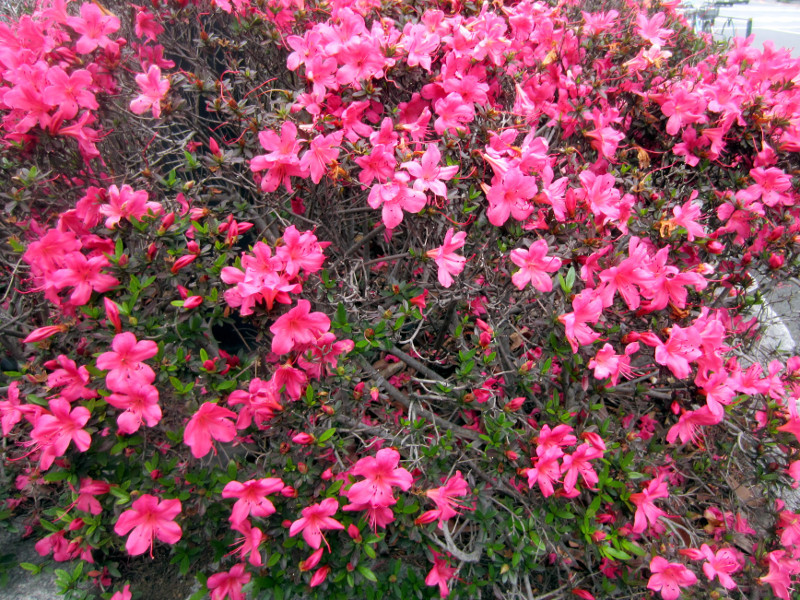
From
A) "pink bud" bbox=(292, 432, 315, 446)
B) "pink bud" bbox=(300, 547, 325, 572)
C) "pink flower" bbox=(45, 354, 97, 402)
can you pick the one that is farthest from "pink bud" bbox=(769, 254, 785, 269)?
"pink flower" bbox=(45, 354, 97, 402)

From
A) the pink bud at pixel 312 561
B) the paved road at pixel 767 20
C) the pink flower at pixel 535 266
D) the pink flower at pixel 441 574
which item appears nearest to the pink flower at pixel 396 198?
the pink flower at pixel 535 266

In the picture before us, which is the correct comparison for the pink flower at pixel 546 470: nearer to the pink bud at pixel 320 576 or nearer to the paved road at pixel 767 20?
the pink bud at pixel 320 576

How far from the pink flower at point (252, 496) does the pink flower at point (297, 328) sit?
39cm

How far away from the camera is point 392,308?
2023 millimetres

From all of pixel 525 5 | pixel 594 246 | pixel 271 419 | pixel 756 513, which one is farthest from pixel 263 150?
pixel 756 513

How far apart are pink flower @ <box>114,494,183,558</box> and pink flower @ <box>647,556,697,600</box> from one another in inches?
61.4

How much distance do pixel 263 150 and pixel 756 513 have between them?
267cm

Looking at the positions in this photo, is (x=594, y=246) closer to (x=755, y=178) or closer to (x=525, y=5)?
(x=755, y=178)

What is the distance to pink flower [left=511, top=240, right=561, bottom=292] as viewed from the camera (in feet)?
5.29

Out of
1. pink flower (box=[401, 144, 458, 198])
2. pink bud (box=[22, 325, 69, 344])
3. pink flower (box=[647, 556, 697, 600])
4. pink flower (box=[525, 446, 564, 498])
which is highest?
pink flower (box=[401, 144, 458, 198])

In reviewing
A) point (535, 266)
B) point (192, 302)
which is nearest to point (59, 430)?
point (192, 302)

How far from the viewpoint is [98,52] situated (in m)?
2.02

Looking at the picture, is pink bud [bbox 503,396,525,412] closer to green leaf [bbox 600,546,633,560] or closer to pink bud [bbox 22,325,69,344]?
green leaf [bbox 600,546,633,560]

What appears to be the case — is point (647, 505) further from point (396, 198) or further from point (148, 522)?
point (148, 522)
